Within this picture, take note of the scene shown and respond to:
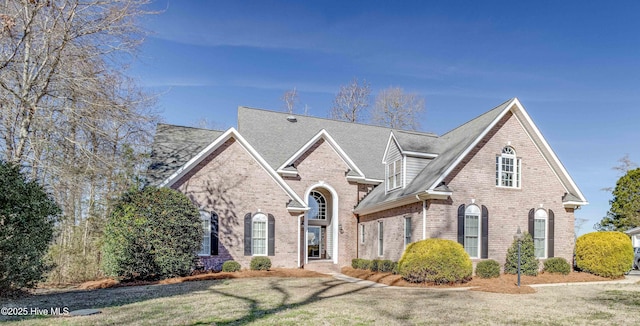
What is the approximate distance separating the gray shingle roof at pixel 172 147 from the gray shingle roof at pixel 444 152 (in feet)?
28.6

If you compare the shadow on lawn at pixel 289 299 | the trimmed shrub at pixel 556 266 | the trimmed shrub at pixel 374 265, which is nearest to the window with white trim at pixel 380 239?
the trimmed shrub at pixel 374 265

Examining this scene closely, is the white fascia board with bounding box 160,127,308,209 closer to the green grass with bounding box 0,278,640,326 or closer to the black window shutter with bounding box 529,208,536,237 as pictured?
the green grass with bounding box 0,278,640,326

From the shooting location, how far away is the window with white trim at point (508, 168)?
58.0 feet

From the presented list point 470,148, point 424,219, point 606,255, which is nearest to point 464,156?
point 470,148

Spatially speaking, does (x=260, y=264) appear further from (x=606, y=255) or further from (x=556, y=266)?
(x=606, y=255)

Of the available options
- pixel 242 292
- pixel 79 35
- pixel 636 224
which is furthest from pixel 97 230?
pixel 636 224

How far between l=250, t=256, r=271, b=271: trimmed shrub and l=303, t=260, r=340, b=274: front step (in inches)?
119

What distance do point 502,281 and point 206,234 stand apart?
11.6 meters

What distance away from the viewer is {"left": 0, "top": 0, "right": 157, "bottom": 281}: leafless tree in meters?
13.7

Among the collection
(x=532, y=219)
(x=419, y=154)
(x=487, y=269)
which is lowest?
(x=487, y=269)

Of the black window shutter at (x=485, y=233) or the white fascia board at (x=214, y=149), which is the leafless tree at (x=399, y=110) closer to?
the white fascia board at (x=214, y=149)

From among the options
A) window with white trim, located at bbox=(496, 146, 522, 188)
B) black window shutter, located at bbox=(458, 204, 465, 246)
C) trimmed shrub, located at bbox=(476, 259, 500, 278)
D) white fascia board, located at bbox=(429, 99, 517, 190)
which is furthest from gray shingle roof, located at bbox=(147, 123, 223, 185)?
window with white trim, located at bbox=(496, 146, 522, 188)

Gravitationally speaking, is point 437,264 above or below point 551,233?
below

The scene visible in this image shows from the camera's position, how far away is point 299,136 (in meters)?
24.7
